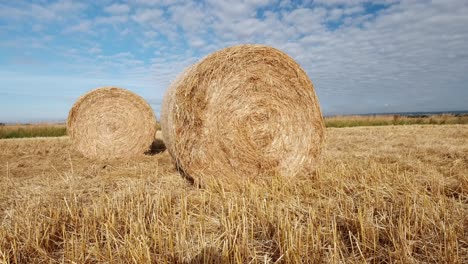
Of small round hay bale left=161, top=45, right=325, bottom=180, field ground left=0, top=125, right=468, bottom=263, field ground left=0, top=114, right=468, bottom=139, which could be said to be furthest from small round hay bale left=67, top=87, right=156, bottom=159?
field ground left=0, top=114, right=468, bottom=139

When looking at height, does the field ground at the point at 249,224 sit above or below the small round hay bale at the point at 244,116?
below

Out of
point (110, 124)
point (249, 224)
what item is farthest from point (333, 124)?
point (249, 224)

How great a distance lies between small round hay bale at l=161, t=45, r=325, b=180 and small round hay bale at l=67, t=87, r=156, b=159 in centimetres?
351

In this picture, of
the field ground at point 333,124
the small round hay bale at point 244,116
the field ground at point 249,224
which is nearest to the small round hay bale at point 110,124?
the field ground at point 249,224

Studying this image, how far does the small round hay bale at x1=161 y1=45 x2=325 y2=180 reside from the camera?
459cm

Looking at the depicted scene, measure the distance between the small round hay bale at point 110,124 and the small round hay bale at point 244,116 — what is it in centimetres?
351

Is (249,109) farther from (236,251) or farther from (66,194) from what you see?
(236,251)

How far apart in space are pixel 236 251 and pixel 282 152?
3.02 meters

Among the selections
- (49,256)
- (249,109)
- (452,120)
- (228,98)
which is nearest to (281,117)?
(249,109)

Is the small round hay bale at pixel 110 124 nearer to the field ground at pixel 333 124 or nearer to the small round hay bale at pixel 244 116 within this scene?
the small round hay bale at pixel 244 116

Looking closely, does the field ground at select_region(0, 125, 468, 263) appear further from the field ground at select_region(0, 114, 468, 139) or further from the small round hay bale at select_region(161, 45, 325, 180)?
the field ground at select_region(0, 114, 468, 139)

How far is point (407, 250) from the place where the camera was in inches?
89.7

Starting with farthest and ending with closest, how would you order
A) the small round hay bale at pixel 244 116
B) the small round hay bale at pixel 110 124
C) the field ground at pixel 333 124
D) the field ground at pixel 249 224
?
the field ground at pixel 333 124 → the small round hay bale at pixel 110 124 → the small round hay bale at pixel 244 116 → the field ground at pixel 249 224

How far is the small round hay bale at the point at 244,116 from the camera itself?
4.59 meters
